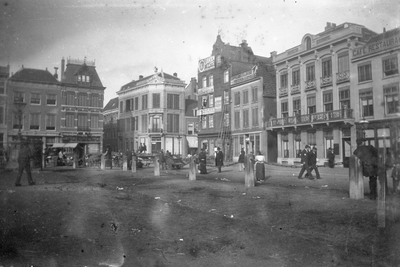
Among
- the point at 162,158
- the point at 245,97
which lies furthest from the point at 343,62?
the point at 245,97

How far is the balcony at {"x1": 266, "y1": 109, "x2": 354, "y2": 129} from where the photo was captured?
692 inches

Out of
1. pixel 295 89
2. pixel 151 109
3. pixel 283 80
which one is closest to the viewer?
pixel 151 109

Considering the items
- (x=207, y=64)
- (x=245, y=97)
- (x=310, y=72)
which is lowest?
(x=245, y=97)

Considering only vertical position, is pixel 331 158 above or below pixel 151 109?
below

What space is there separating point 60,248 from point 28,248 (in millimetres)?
474

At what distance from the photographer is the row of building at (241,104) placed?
7344 mm

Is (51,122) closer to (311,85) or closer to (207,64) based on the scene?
(311,85)

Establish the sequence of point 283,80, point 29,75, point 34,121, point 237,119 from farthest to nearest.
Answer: point 237,119 < point 283,80 < point 34,121 < point 29,75

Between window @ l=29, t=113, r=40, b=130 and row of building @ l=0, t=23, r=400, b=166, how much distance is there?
0.10 feet

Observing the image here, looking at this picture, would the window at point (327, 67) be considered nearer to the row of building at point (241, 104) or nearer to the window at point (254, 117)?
the row of building at point (241, 104)

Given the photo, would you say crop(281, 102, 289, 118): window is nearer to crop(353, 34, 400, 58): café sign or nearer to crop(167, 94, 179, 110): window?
crop(353, 34, 400, 58): café sign

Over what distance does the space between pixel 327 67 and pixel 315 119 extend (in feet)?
14.3

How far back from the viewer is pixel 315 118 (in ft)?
83.7

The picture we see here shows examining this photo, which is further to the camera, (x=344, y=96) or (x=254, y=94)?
(x=254, y=94)
